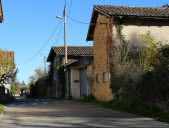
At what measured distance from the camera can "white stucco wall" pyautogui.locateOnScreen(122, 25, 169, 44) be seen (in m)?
20.0

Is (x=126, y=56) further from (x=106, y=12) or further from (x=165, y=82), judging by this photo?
(x=165, y=82)

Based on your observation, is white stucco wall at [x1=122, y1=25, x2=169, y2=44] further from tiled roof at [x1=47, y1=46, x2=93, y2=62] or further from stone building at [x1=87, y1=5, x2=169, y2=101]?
tiled roof at [x1=47, y1=46, x2=93, y2=62]

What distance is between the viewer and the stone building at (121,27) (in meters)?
19.8

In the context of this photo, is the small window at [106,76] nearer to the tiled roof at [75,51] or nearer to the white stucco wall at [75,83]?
the white stucco wall at [75,83]

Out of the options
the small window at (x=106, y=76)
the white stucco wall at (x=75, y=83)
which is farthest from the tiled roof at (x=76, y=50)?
the small window at (x=106, y=76)

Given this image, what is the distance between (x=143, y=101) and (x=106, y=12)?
8181 mm

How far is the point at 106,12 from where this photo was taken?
64.7 ft

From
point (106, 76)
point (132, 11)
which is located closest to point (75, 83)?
point (106, 76)

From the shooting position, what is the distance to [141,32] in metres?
20.3

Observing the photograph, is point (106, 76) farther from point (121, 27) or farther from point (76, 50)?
point (76, 50)

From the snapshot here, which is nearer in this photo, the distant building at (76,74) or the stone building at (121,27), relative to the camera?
the stone building at (121,27)

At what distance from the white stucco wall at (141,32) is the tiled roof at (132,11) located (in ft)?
3.05

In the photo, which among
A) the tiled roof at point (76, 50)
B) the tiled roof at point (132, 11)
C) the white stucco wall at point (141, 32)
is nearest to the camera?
the tiled roof at point (132, 11)

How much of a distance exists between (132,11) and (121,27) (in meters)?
1.47
